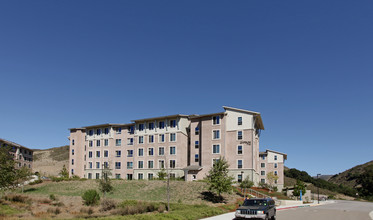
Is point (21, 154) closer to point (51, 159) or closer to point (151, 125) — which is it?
point (151, 125)

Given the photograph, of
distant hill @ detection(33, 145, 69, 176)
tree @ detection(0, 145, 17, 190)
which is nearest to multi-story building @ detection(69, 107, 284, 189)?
tree @ detection(0, 145, 17, 190)

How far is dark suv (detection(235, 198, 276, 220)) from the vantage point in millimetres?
18719

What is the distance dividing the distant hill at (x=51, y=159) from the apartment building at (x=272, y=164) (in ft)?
311

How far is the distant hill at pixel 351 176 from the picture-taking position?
140488 millimetres

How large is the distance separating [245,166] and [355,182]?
108 metres

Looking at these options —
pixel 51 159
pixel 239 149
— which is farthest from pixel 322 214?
pixel 51 159

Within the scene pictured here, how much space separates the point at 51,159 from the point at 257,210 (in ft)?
531

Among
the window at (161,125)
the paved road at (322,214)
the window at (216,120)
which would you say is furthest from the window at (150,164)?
the paved road at (322,214)

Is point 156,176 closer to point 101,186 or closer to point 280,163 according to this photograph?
point 101,186

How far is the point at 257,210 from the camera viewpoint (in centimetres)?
1886

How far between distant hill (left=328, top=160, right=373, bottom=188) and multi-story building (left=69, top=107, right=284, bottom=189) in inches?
3921

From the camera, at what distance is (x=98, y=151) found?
2876 inches

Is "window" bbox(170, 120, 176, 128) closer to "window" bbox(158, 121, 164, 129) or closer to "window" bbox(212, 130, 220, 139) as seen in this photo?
"window" bbox(158, 121, 164, 129)

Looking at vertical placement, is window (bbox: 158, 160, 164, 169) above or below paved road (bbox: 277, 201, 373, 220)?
above
